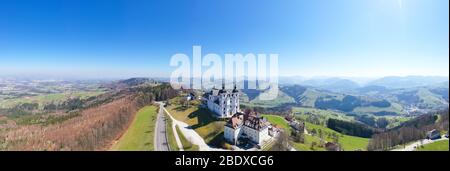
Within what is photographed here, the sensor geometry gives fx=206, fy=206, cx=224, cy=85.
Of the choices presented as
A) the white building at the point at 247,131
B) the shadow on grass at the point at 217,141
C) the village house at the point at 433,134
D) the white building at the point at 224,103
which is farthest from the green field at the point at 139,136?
the village house at the point at 433,134

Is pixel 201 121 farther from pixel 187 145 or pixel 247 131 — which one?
pixel 187 145

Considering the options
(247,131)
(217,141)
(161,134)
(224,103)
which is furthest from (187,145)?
(224,103)

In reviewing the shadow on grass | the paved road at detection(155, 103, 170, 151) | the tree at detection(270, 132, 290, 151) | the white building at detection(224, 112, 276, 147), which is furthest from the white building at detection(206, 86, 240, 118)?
the tree at detection(270, 132, 290, 151)

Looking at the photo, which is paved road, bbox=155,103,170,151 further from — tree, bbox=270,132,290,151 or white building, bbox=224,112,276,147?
tree, bbox=270,132,290,151

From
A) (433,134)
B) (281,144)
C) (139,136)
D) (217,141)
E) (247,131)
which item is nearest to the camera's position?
(281,144)

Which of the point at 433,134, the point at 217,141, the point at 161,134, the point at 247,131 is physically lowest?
the point at 433,134

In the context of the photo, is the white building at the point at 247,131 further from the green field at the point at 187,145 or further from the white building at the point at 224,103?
the white building at the point at 224,103
